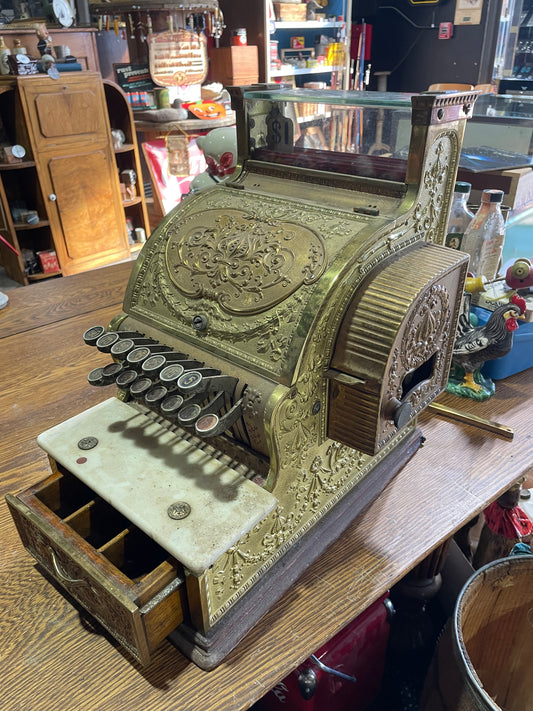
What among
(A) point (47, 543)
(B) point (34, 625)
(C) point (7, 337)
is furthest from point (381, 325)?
(C) point (7, 337)

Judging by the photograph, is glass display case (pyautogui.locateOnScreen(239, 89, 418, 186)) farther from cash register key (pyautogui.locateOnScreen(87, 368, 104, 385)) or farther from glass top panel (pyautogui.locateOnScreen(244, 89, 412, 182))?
cash register key (pyautogui.locateOnScreen(87, 368, 104, 385))

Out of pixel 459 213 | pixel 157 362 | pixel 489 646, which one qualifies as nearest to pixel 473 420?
pixel 489 646

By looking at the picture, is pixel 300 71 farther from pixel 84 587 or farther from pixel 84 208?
pixel 84 587

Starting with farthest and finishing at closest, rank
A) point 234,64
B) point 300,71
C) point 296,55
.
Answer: point 296,55
point 300,71
point 234,64

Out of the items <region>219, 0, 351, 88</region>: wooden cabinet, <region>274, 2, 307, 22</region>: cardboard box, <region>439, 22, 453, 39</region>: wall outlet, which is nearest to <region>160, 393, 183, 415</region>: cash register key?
<region>219, 0, 351, 88</region>: wooden cabinet

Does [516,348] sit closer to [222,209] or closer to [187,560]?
[222,209]

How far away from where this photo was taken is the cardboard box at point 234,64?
165 inches

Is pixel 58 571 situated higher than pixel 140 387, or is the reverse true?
pixel 140 387

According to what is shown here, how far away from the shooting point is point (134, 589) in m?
0.86

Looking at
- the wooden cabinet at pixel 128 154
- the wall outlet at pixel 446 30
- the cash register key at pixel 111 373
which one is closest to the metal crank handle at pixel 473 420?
the cash register key at pixel 111 373

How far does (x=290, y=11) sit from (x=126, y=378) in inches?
180

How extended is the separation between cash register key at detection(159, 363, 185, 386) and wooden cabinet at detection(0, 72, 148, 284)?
296 centimetres

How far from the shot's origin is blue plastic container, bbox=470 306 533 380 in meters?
1.66

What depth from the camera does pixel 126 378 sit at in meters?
1.09
